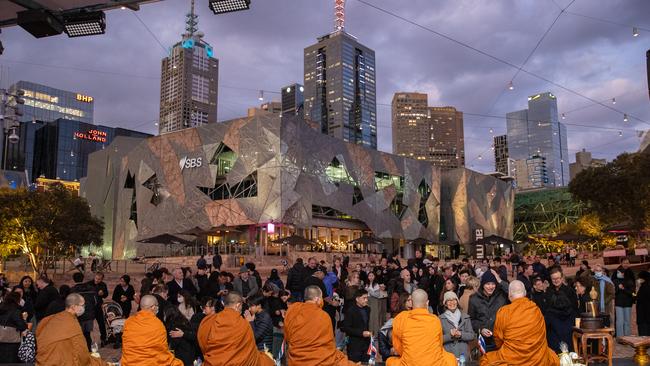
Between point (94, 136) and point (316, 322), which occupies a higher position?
point (94, 136)

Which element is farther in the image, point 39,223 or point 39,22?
point 39,223

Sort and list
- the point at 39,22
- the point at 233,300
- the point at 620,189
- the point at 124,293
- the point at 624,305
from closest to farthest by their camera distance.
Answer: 1. the point at 233,300
2. the point at 39,22
3. the point at 624,305
4. the point at 124,293
5. the point at 620,189

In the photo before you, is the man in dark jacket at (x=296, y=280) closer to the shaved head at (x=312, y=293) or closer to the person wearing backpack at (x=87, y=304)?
the person wearing backpack at (x=87, y=304)

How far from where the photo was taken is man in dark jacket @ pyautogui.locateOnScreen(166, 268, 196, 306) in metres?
11.6

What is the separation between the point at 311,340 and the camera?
6.02m

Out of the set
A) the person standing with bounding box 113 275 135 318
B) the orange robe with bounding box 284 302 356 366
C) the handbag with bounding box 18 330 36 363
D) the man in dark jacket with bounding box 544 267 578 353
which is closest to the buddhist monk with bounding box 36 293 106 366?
the orange robe with bounding box 284 302 356 366

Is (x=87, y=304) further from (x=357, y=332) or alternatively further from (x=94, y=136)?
(x=94, y=136)

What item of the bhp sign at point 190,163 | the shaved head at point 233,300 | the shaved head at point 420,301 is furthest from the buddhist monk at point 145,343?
the bhp sign at point 190,163

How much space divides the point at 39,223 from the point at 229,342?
3523cm

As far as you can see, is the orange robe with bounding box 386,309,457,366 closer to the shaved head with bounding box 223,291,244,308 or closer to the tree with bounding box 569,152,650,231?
the shaved head with bounding box 223,291,244,308

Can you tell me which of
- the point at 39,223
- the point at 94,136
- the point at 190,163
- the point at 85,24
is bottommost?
the point at 39,223

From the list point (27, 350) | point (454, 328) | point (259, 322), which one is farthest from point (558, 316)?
point (27, 350)

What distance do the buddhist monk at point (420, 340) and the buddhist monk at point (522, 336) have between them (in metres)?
0.62

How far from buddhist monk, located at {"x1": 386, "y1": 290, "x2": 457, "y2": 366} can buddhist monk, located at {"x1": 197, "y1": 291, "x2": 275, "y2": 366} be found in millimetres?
1525
